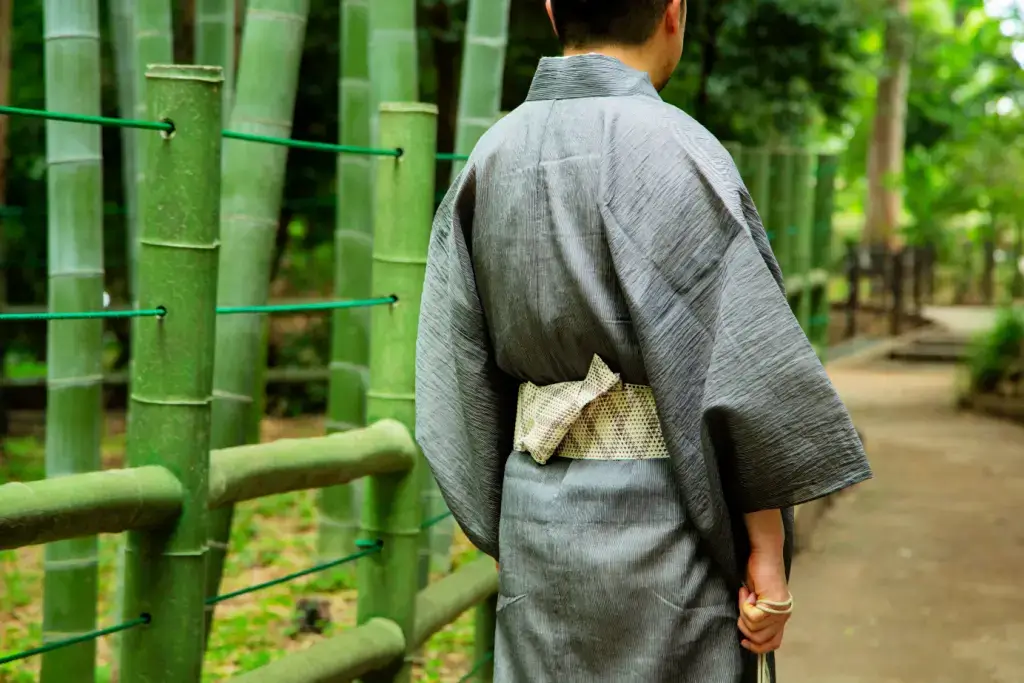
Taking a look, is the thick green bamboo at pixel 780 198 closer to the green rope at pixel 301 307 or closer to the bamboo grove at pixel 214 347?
the bamboo grove at pixel 214 347

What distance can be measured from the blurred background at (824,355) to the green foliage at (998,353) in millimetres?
19

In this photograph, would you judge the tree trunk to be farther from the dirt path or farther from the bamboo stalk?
the bamboo stalk

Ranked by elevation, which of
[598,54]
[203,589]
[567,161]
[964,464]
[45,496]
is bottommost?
[964,464]

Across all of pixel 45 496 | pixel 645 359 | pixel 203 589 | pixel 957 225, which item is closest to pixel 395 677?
pixel 203 589

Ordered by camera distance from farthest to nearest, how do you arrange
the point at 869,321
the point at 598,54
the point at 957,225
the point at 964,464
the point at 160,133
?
the point at 957,225, the point at 869,321, the point at 964,464, the point at 160,133, the point at 598,54

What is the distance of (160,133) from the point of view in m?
2.07

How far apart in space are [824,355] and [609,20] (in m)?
8.01

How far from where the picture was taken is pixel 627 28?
6.25 feet

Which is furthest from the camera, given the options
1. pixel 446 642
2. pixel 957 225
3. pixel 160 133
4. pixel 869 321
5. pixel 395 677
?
pixel 957 225

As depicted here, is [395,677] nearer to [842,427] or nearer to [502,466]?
A: [502,466]

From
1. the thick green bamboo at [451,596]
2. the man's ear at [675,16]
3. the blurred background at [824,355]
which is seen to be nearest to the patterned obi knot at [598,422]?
the man's ear at [675,16]

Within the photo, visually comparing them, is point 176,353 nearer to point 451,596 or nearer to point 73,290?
point 73,290

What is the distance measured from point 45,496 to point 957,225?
24.5 metres

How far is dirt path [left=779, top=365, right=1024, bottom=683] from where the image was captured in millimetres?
4340
